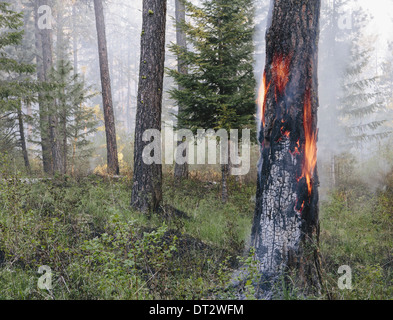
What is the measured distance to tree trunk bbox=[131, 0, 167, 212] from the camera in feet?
22.1

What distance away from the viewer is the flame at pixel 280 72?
11.8 ft

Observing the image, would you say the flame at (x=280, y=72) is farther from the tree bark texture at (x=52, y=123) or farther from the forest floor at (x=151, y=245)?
the tree bark texture at (x=52, y=123)

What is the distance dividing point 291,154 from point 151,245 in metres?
2.01

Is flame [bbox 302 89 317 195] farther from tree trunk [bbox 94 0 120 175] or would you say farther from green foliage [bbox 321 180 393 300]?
tree trunk [bbox 94 0 120 175]

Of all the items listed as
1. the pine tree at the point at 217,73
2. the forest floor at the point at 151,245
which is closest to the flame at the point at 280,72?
the forest floor at the point at 151,245

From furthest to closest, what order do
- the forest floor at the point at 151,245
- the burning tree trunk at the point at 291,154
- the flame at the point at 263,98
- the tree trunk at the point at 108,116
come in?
the tree trunk at the point at 108,116, the flame at the point at 263,98, the burning tree trunk at the point at 291,154, the forest floor at the point at 151,245

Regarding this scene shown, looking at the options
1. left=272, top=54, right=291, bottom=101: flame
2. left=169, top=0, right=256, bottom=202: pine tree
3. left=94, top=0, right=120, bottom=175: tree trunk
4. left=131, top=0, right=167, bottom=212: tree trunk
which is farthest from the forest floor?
left=94, top=0, right=120, bottom=175: tree trunk

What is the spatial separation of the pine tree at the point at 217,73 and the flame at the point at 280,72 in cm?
415

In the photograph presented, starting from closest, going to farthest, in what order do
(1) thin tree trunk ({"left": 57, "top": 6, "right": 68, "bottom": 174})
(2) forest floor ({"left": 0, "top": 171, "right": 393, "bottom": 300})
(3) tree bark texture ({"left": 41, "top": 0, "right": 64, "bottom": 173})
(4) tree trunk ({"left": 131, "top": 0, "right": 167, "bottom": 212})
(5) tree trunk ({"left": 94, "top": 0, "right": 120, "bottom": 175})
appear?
(2) forest floor ({"left": 0, "top": 171, "right": 393, "bottom": 300})
(4) tree trunk ({"left": 131, "top": 0, "right": 167, "bottom": 212})
(1) thin tree trunk ({"left": 57, "top": 6, "right": 68, "bottom": 174})
(5) tree trunk ({"left": 94, "top": 0, "right": 120, "bottom": 175})
(3) tree bark texture ({"left": 41, "top": 0, "right": 64, "bottom": 173})

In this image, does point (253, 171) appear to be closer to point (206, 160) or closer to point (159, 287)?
point (206, 160)

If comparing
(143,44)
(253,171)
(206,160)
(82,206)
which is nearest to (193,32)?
(143,44)

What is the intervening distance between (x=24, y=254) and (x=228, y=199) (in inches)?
243

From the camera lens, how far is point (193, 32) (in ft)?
27.1

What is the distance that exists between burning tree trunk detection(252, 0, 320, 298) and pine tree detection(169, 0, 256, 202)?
4208 millimetres
